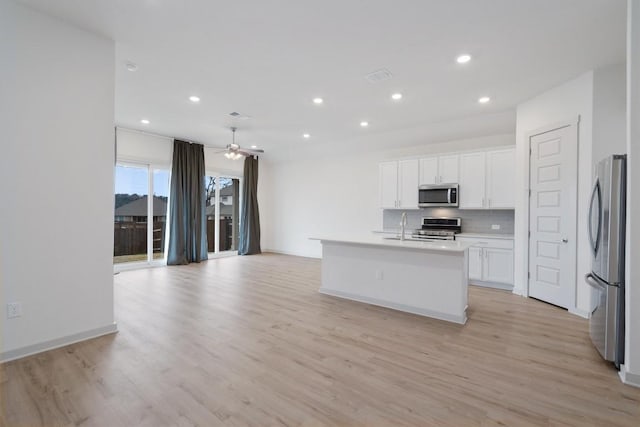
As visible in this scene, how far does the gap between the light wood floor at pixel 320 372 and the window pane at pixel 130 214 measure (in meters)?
3.02

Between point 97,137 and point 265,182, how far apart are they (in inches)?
261

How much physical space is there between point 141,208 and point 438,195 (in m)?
6.44

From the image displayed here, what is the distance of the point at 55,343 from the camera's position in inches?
109

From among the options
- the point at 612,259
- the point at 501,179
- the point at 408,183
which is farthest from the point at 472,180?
the point at 612,259

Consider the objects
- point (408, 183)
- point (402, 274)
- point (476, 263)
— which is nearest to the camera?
point (402, 274)

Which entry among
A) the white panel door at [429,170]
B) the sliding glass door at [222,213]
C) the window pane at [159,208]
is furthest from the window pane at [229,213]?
the white panel door at [429,170]

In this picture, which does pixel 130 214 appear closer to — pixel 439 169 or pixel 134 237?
pixel 134 237

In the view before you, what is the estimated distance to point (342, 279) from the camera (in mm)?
4480

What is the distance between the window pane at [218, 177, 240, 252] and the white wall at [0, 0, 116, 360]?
543 cm

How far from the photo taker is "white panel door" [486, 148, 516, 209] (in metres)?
5.15

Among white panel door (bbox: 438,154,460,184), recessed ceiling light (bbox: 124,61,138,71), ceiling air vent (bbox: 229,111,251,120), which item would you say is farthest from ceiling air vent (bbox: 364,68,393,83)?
recessed ceiling light (bbox: 124,61,138,71)

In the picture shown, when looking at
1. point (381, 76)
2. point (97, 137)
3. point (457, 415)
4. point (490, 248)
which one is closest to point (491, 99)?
point (381, 76)

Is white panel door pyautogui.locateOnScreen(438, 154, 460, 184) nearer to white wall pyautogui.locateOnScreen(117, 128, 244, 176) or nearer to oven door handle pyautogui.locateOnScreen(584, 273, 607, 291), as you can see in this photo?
oven door handle pyautogui.locateOnScreen(584, 273, 607, 291)

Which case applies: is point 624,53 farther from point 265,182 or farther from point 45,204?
point 265,182
